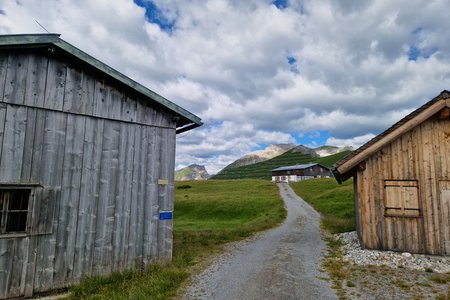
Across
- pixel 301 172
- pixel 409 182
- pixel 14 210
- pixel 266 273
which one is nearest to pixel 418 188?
pixel 409 182

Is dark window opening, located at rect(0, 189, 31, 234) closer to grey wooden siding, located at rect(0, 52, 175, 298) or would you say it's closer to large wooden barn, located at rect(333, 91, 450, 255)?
grey wooden siding, located at rect(0, 52, 175, 298)

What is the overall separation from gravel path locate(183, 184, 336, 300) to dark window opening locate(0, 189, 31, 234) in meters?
5.15

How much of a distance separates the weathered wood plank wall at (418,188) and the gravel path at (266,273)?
116 inches

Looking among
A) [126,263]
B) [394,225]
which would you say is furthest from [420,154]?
[126,263]

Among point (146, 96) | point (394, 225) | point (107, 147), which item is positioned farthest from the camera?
point (394, 225)

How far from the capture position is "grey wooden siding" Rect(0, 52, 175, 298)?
7.92 metres

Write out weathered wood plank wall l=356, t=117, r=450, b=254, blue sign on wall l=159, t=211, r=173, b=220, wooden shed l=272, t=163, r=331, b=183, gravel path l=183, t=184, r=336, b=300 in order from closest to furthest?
1. gravel path l=183, t=184, r=336, b=300
2. blue sign on wall l=159, t=211, r=173, b=220
3. weathered wood plank wall l=356, t=117, r=450, b=254
4. wooden shed l=272, t=163, r=331, b=183

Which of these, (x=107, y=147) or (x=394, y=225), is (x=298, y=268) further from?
(x=107, y=147)

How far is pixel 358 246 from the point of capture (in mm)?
13508

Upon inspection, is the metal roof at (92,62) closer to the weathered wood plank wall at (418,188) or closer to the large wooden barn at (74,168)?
the large wooden barn at (74,168)

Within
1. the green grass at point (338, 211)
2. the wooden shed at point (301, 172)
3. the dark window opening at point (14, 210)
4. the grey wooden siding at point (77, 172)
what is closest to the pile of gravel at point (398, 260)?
the green grass at point (338, 211)

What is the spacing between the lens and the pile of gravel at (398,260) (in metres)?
10.3

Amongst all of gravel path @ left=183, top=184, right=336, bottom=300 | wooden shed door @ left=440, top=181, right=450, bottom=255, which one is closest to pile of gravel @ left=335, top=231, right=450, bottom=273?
wooden shed door @ left=440, top=181, right=450, bottom=255

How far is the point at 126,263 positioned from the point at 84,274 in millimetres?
1305
